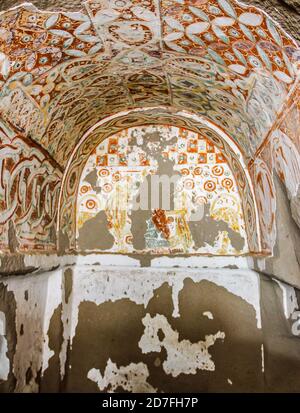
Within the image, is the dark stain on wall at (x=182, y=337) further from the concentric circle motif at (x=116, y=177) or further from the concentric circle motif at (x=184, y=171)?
the concentric circle motif at (x=116, y=177)

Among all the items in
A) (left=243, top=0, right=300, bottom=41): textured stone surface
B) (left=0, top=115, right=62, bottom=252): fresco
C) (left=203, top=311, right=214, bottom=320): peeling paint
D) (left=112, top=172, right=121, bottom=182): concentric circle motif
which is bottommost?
(left=203, top=311, right=214, bottom=320): peeling paint

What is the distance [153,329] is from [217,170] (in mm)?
1582

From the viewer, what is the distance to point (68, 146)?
10.6 ft

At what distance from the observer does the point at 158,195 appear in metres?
3.63

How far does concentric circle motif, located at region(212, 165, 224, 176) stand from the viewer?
11.6 feet

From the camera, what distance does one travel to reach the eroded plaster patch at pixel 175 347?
330cm

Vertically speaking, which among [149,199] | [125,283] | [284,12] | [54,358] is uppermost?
[284,12]

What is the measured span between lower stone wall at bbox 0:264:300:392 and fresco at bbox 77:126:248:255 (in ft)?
0.91

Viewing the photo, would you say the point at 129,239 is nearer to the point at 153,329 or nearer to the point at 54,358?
the point at 153,329

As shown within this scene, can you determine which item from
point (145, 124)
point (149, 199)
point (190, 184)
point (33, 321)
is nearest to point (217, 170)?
point (190, 184)

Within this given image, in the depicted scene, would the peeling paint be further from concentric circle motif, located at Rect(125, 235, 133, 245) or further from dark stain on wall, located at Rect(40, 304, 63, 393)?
dark stain on wall, located at Rect(40, 304, 63, 393)

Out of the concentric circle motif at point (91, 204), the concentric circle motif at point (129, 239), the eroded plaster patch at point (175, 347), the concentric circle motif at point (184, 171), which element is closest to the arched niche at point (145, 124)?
the concentric circle motif at point (91, 204)

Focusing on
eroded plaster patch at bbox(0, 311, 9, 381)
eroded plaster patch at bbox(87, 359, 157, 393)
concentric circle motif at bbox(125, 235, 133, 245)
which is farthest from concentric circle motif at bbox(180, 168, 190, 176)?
eroded plaster patch at bbox(0, 311, 9, 381)

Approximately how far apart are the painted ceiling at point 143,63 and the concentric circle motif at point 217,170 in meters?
0.45
